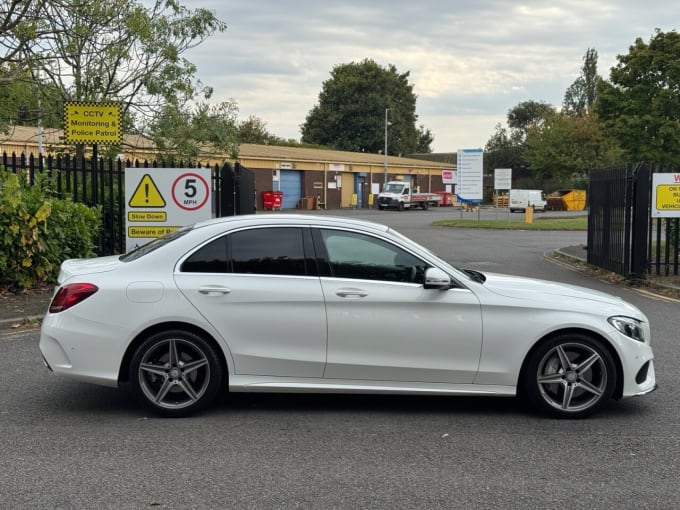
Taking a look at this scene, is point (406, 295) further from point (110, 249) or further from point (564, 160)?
point (564, 160)

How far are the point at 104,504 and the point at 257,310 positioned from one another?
1.83 metres

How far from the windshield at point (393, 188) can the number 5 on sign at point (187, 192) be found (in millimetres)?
41725

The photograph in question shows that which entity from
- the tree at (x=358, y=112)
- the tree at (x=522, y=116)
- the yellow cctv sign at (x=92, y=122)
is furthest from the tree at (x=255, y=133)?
the yellow cctv sign at (x=92, y=122)

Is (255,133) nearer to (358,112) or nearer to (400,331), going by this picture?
(358,112)

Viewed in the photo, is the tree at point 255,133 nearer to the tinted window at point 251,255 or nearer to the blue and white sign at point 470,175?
the blue and white sign at point 470,175

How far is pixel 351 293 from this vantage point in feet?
17.3

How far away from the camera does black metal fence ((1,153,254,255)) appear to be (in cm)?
1188

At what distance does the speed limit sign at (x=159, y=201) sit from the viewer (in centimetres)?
1117

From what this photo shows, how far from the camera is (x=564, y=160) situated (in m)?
59.4

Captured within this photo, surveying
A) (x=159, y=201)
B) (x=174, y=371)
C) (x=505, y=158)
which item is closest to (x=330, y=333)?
(x=174, y=371)

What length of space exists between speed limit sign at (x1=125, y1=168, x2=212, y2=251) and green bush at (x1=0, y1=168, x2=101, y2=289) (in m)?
0.75

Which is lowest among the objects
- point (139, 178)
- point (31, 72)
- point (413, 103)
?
point (139, 178)

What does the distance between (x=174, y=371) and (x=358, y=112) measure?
78.5 meters

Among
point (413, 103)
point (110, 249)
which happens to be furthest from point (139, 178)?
point (413, 103)
